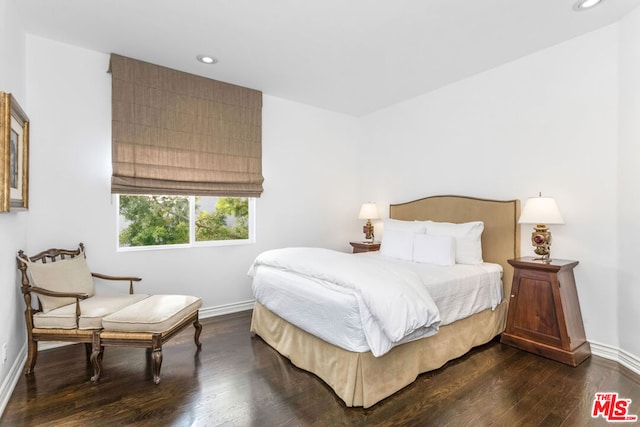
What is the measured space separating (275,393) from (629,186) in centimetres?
314

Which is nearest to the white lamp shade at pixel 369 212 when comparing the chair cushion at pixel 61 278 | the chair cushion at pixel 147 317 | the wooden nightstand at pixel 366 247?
the wooden nightstand at pixel 366 247

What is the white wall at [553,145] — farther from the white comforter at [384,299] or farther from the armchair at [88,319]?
the armchair at [88,319]

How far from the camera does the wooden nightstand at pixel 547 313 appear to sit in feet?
8.64

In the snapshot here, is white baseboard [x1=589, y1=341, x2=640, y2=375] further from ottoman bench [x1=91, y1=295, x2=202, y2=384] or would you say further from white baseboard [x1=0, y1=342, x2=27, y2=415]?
white baseboard [x1=0, y1=342, x2=27, y2=415]

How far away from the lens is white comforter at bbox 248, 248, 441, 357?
1.97 metres

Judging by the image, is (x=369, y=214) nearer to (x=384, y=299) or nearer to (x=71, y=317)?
(x=384, y=299)

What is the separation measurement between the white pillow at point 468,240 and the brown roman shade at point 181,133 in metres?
2.40

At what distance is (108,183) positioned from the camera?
319 centimetres

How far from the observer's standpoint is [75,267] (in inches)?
109

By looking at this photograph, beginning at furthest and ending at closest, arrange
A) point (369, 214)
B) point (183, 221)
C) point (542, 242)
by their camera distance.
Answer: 1. point (369, 214)
2. point (183, 221)
3. point (542, 242)

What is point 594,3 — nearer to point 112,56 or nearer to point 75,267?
point 112,56

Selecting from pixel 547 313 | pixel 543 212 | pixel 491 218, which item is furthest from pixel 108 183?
pixel 547 313

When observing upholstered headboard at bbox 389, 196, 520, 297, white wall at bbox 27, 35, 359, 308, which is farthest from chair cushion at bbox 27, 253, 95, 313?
upholstered headboard at bbox 389, 196, 520, 297

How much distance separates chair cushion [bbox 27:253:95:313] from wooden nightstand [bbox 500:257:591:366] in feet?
12.5
